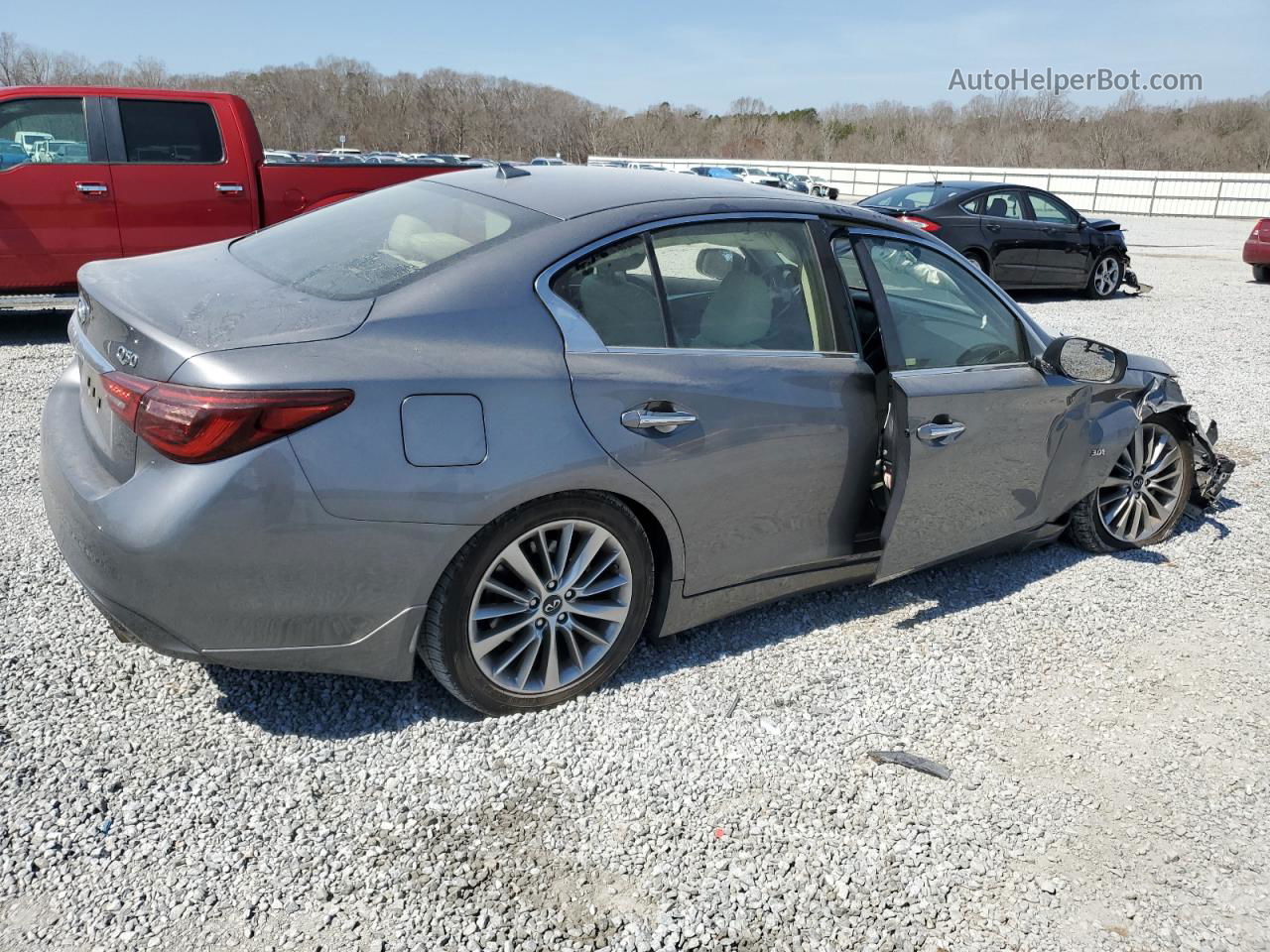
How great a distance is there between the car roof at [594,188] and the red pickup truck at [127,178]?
4.73 m

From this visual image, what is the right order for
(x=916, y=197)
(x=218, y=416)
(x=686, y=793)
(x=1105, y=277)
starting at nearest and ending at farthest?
(x=218, y=416), (x=686, y=793), (x=916, y=197), (x=1105, y=277)

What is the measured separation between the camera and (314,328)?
8.73 feet

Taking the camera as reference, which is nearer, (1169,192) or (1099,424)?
(1099,424)

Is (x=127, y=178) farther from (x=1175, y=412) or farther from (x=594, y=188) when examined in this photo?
(x=1175, y=412)

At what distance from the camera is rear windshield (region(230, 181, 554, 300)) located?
118 inches

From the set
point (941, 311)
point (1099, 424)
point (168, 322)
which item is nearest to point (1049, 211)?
point (1099, 424)

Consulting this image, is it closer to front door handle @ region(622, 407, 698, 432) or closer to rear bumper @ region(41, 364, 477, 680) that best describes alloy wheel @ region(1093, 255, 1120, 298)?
front door handle @ region(622, 407, 698, 432)

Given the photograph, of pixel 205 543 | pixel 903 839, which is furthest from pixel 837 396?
pixel 205 543

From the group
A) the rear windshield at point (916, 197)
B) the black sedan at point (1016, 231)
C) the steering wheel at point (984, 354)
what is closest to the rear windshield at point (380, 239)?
the steering wheel at point (984, 354)

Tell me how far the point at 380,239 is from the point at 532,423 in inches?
38.7

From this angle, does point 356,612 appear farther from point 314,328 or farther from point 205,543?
point 314,328

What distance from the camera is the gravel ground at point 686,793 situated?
2373 millimetres

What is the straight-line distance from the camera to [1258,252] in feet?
52.6

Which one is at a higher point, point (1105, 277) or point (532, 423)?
point (532, 423)
